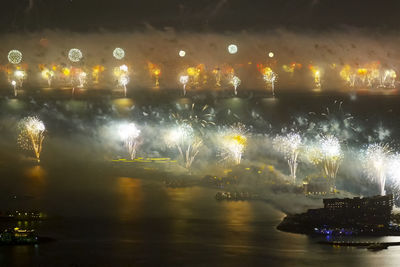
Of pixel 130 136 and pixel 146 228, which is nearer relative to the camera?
pixel 146 228

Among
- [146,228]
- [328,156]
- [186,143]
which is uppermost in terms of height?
[186,143]

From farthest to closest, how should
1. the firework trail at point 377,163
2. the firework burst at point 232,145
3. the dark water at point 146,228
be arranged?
the firework burst at point 232,145, the firework trail at point 377,163, the dark water at point 146,228

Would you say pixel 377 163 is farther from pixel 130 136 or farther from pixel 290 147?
pixel 130 136

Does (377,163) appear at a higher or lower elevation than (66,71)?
lower

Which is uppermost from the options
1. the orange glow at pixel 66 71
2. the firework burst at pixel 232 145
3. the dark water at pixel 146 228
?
the orange glow at pixel 66 71

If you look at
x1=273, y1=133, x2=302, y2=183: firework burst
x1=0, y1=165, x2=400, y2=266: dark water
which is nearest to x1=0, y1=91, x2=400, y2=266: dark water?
x1=0, y1=165, x2=400, y2=266: dark water

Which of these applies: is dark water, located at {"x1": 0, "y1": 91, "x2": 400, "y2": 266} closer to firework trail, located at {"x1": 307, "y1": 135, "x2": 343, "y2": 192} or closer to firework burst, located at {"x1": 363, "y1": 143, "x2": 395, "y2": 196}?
firework trail, located at {"x1": 307, "y1": 135, "x2": 343, "y2": 192}

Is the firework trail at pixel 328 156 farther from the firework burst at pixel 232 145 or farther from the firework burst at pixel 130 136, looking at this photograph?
the firework burst at pixel 130 136

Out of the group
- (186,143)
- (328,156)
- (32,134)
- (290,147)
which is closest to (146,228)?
(328,156)

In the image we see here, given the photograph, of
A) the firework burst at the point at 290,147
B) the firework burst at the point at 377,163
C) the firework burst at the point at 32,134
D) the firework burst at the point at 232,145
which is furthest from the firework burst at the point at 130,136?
the firework burst at the point at 377,163

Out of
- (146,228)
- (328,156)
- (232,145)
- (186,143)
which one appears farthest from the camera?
(186,143)
